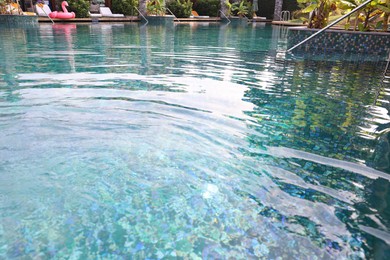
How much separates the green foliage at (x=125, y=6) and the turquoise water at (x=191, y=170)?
64.5 feet

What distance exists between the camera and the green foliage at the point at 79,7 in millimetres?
21172

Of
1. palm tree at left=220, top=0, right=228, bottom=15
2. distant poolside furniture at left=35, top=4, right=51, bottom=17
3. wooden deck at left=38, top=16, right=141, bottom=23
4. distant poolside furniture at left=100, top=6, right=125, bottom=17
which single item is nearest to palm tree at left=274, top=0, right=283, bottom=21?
palm tree at left=220, top=0, right=228, bottom=15

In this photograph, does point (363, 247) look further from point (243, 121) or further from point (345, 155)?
point (243, 121)

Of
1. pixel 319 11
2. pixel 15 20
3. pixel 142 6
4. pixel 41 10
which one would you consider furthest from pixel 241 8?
pixel 319 11

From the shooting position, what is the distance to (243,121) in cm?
403

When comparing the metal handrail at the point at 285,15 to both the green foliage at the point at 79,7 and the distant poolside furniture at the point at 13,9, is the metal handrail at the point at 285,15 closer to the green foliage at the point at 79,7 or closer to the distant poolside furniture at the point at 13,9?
the green foliage at the point at 79,7

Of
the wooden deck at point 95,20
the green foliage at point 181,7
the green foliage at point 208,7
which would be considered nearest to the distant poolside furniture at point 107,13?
the wooden deck at point 95,20

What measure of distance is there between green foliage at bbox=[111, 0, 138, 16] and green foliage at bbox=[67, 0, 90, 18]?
285 centimetres

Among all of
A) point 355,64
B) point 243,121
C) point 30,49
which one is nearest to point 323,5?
point 355,64

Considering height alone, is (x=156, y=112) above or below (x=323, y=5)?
below

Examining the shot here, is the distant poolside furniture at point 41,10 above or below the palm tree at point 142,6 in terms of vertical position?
below

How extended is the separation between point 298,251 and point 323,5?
410 inches

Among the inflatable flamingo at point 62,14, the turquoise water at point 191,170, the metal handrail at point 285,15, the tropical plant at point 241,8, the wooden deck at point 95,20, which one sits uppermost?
the tropical plant at point 241,8

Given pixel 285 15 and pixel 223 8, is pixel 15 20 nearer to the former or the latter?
pixel 223 8
